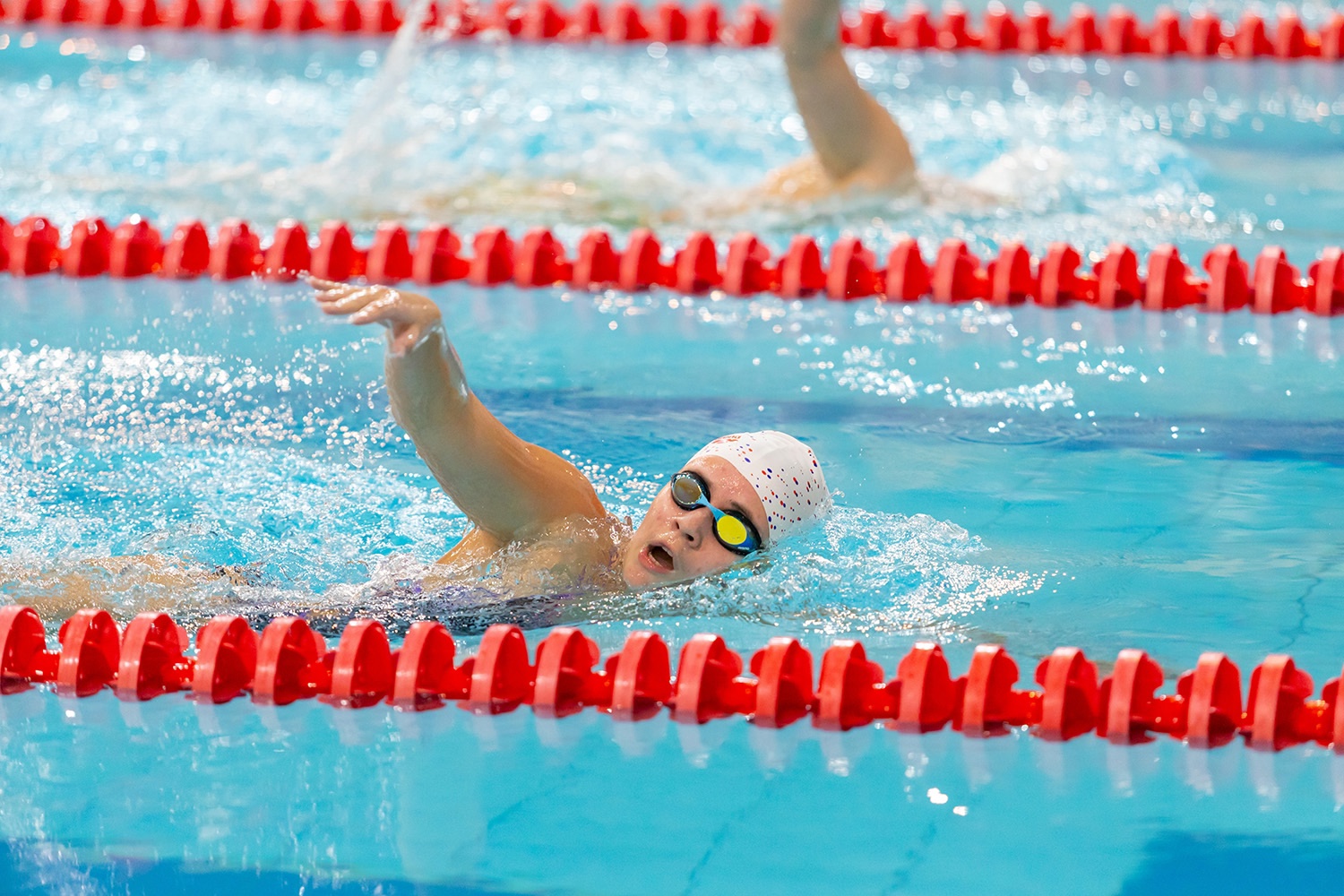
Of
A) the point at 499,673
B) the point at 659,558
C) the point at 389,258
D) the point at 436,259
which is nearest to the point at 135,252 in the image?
the point at 389,258

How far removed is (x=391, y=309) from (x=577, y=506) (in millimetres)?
557

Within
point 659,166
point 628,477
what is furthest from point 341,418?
point 659,166

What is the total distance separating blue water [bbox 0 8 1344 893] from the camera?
8.02ft

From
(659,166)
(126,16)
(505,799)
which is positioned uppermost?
(126,16)

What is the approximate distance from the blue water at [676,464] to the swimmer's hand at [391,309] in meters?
0.54

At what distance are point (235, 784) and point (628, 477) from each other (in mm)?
1371

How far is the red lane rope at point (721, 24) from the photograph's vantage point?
24.6ft

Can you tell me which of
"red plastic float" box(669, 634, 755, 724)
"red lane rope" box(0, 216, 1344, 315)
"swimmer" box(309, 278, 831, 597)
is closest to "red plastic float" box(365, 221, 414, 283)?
"red lane rope" box(0, 216, 1344, 315)

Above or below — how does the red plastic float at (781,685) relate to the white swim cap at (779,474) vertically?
below

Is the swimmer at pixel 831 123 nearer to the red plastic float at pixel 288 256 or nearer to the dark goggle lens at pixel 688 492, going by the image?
the red plastic float at pixel 288 256

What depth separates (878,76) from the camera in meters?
7.26

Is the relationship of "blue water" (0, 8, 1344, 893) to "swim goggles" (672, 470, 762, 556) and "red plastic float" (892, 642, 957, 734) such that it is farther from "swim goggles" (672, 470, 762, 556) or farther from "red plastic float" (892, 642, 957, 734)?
"swim goggles" (672, 470, 762, 556)

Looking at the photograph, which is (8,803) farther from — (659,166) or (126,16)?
(126,16)

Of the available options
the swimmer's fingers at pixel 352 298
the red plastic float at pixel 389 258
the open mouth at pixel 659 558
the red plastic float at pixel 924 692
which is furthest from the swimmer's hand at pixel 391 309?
the red plastic float at pixel 389 258
